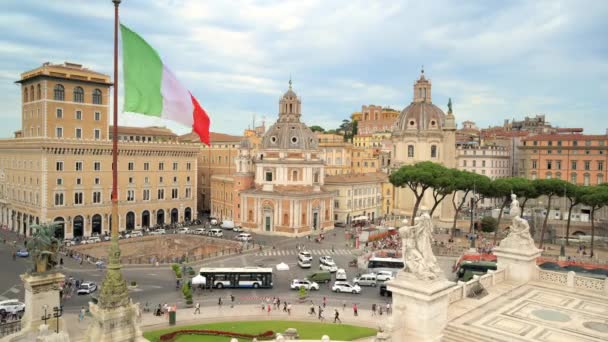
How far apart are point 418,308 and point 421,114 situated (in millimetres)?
58994

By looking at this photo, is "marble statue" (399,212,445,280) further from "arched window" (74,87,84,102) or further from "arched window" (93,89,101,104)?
"arched window" (93,89,101,104)

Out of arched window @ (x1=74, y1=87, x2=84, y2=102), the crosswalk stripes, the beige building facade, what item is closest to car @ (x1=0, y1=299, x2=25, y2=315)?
the crosswalk stripes

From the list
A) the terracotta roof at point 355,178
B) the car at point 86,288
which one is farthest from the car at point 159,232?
the terracotta roof at point 355,178

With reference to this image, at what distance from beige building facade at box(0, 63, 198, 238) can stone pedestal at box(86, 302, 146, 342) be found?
41.6m

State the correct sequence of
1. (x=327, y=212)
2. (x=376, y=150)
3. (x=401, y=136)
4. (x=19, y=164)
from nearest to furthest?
(x=19, y=164)
(x=327, y=212)
(x=401, y=136)
(x=376, y=150)

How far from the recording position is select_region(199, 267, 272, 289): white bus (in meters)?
34.3

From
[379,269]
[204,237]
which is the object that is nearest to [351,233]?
[204,237]

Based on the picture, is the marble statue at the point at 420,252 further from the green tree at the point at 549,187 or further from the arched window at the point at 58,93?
the arched window at the point at 58,93

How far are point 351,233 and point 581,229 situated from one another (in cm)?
2751

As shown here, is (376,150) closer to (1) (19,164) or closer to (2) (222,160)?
(2) (222,160)

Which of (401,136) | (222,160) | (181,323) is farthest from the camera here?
(222,160)

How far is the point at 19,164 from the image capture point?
185 ft

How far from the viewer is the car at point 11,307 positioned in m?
27.0

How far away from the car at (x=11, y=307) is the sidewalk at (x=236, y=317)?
2638mm
